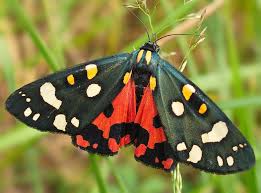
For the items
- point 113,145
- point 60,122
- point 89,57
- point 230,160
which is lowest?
point 89,57

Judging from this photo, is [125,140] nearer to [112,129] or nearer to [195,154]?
[112,129]

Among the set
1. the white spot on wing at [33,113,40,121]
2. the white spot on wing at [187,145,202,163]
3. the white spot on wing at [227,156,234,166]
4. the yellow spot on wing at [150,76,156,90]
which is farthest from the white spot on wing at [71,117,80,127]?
the white spot on wing at [227,156,234,166]

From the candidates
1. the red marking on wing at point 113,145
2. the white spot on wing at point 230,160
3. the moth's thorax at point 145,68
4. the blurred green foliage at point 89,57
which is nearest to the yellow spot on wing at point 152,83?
the moth's thorax at point 145,68

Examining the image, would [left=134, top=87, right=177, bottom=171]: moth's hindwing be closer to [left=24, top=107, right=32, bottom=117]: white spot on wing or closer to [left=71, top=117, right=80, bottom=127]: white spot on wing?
[left=71, top=117, right=80, bottom=127]: white spot on wing

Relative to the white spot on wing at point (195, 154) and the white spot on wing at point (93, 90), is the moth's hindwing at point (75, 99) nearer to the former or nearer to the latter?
the white spot on wing at point (93, 90)

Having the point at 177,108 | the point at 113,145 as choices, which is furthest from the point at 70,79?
the point at 177,108

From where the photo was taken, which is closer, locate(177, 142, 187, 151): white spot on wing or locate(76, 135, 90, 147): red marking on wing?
locate(177, 142, 187, 151): white spot on wing

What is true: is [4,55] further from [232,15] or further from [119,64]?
[232,15]
